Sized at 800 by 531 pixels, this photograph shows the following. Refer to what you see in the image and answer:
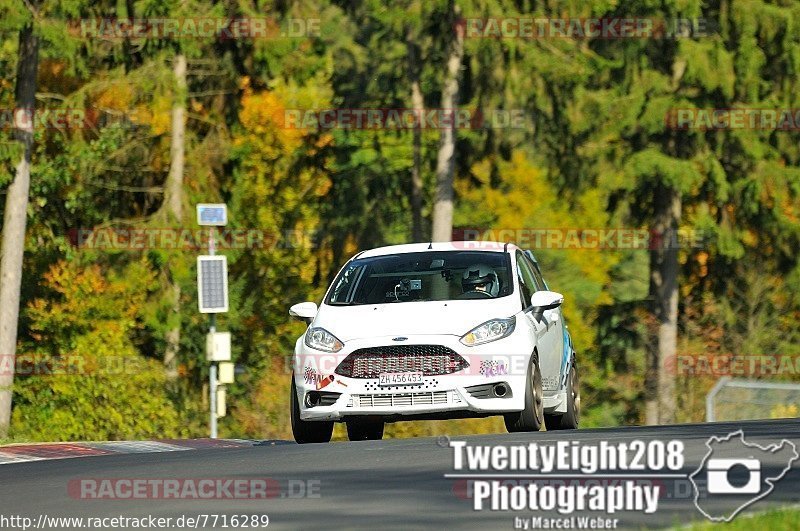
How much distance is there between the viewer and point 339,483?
11922mm

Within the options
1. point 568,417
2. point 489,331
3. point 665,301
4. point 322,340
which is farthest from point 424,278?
point 665,301

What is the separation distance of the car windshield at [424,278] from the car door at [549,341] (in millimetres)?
532

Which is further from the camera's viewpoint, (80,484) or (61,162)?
(61,162)

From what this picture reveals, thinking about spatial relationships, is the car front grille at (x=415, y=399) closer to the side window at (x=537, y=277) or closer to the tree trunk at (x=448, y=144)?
the side window at (x=537, y=277)

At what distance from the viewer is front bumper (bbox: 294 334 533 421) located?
15914mm

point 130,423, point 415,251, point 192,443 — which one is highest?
point 415,251

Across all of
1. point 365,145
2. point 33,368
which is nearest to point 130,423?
point 33,368

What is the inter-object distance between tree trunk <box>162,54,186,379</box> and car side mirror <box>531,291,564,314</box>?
29.3m

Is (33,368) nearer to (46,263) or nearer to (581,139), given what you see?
(46,263)

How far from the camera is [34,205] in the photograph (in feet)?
147

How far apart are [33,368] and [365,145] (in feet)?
37.4

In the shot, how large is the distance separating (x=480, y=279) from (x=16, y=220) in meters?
21.0

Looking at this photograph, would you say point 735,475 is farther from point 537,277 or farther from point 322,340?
point 537,277

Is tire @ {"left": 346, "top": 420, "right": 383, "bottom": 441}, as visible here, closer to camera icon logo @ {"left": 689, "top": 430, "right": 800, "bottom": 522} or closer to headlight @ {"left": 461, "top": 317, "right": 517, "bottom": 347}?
headlight @ {"left": 461, "top": 317, "right": 517, "bottom": 347}
